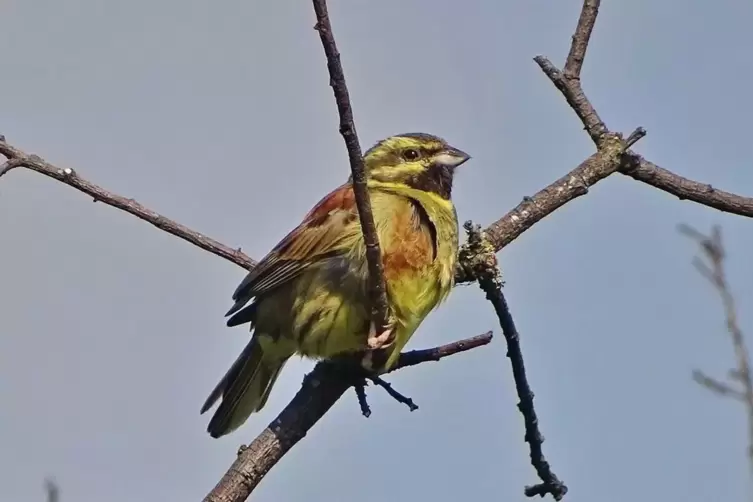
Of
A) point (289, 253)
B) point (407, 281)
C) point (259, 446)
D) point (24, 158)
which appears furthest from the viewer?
point (289, 253)

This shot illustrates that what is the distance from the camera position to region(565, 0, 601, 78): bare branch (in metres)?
5.51

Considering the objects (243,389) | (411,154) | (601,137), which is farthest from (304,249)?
(601,137)

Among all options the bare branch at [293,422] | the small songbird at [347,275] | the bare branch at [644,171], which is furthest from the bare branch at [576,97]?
the bare branch at [293,422]

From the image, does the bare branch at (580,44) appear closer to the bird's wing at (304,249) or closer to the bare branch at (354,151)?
the bird's wing at (304,249)

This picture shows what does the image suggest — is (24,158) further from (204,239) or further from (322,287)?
(322,287)

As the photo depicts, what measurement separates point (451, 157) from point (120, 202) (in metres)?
2.14

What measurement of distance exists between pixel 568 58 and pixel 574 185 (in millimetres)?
620

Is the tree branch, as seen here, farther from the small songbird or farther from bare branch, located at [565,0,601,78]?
the small songbird

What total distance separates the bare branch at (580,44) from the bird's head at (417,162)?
116 centimetres

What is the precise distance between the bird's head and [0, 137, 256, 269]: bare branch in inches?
43.3

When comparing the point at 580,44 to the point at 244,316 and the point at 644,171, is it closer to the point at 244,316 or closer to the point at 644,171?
the point at 644,171

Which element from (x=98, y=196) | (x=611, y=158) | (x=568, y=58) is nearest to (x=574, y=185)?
(x=611, y=158)

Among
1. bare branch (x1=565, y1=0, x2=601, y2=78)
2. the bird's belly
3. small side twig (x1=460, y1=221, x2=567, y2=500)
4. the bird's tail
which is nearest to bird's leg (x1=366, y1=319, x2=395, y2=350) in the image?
the bird's belly

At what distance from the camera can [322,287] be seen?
18.4 feet
